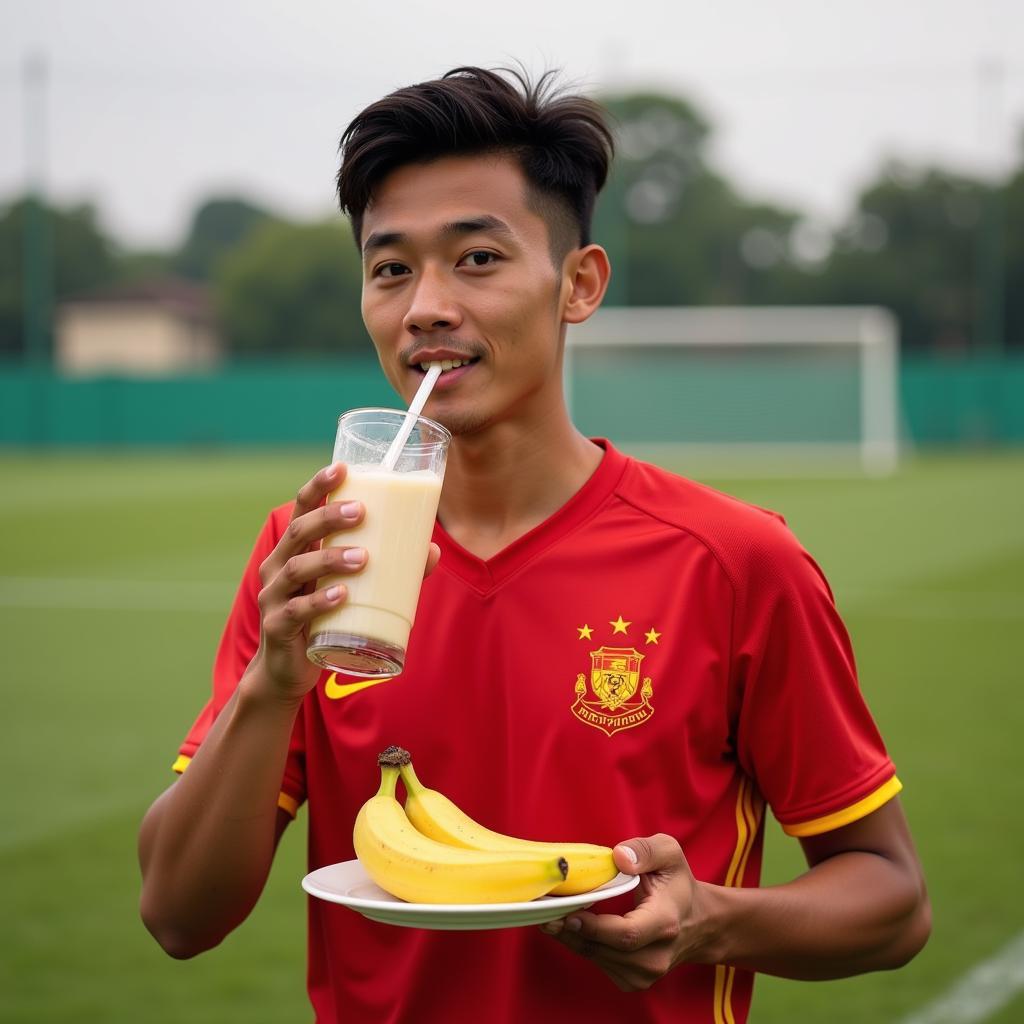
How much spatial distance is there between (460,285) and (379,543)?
437 mm

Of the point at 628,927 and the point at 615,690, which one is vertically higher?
the point at 615,690

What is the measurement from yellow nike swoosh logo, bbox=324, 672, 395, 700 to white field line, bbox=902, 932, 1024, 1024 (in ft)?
7.82

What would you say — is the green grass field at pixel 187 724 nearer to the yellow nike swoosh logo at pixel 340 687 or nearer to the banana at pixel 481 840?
the yellow nike swoosh logo at pixel 340 687

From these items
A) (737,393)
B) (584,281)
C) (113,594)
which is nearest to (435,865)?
(584,281)

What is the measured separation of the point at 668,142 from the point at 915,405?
26.3 metres

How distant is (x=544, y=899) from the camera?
1.80m

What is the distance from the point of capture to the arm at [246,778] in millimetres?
1940

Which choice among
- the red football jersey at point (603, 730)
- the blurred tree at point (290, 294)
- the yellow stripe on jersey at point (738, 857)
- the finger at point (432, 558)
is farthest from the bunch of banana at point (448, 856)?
the blurred tree at point (290, 294)

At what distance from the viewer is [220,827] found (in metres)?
2.10

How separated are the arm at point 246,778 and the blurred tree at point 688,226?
36.0 metres

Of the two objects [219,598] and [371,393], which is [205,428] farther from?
[219,598]

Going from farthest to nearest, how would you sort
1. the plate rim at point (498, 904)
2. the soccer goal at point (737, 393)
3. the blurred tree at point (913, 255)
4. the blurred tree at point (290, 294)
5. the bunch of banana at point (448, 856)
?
1. the blurred tree at point (290, 294)
2. the blurred tree at point (913, 255)
3. the soccer goal at point (737, 393)
4. the bunch of banana at point (448, 856)
5. the plate rim at point (498, 904)

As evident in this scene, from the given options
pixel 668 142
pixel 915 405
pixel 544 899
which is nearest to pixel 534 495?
pixel 544 899

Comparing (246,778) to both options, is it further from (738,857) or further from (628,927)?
(738,857)
